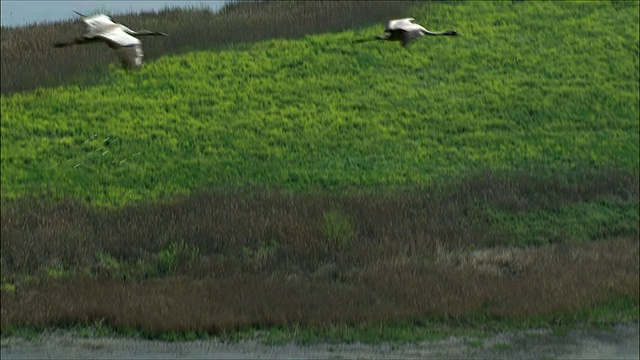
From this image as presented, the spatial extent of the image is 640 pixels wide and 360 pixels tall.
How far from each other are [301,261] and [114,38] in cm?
1237

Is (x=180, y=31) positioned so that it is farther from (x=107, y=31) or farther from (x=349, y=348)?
(x=107, y=31)

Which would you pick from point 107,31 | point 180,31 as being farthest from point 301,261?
point 107,31

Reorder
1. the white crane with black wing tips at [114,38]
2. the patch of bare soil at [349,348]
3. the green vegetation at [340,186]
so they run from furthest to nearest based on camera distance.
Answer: the green vegetation at [340,186] < the patch of bare soil at [349,348] < the white crane with black wing tips at [114,38]

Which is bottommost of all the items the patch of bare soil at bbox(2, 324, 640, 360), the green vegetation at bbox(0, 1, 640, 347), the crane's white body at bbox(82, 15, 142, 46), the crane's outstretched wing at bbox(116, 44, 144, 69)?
the patch of bare soil at bbox(2, 324, 640, 360)

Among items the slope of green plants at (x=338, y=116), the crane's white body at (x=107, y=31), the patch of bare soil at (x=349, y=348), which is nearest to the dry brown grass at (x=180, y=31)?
the slope of green plants at (x=338, y=116)

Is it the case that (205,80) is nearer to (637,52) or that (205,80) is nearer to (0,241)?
(0,241)

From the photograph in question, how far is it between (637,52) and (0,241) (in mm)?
12354

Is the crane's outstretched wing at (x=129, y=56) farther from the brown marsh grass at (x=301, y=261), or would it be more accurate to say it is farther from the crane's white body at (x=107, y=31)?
the brown marsh grass at (x=301, y=261)

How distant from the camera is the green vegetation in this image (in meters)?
13.1

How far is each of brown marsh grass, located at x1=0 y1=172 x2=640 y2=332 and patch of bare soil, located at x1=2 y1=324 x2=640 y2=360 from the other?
434mm

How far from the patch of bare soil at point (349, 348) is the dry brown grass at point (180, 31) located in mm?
7593

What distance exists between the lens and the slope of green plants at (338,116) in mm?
16542

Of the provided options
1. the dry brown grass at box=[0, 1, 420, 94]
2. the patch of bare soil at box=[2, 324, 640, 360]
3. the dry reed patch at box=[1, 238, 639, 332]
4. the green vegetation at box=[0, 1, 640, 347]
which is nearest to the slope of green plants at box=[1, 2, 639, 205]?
the green vegetation at box=[0, 1, 640, 347]

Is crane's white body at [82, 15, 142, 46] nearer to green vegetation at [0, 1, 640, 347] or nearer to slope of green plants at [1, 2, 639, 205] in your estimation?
green vegetation at [0, 1, 640, 347]
